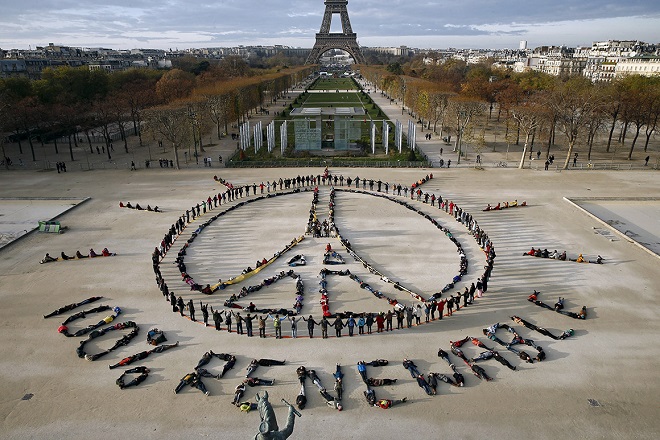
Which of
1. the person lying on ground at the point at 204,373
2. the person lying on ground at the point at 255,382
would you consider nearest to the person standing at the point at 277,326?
the person lying on ground at the point at 255,382

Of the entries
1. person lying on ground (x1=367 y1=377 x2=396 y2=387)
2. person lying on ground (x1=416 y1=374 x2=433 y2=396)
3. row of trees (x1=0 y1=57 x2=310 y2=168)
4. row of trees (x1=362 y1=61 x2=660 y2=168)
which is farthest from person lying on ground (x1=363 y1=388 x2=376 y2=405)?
row of trees (x1=0 y1=57 x2=310 y2=168)

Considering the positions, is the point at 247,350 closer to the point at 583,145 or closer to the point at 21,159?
the point at 21,159

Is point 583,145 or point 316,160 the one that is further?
point 583,145

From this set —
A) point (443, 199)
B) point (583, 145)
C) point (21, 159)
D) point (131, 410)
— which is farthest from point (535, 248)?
point (21, 159)

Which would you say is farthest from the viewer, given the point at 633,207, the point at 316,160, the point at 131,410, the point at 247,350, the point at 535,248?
the point at 316,160

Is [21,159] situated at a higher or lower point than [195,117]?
lower

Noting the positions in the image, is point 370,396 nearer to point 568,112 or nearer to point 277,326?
point 277,326

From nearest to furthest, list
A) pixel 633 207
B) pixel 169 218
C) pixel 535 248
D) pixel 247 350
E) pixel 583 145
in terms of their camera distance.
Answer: pixel 247 350, pixel 535 248, pixel 169 218, pixel 633 207, pixel 583 145

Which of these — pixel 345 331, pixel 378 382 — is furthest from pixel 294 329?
pixel 378 382
